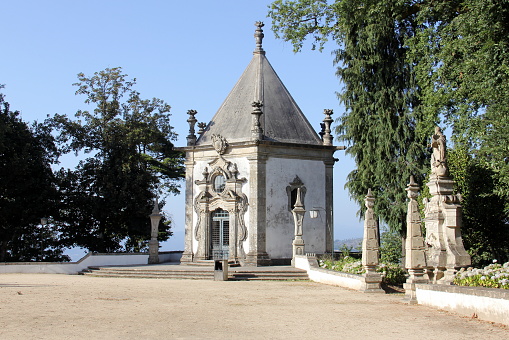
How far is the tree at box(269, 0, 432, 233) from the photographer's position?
2684 cm

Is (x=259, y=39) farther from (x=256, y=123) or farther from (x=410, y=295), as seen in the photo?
(x=410, y=295)

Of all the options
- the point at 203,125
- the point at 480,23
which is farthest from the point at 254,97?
the point at 480,23

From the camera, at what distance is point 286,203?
31.9 m

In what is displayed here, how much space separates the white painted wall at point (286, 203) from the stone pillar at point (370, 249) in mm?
13032

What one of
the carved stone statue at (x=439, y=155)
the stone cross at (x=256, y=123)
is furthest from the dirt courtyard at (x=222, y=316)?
the stone cross at (x=256, y=123)

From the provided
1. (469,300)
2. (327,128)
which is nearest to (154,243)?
(327,128)

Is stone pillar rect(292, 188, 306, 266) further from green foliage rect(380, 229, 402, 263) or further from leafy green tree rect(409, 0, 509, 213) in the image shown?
leafy green tree rect(409, 0, 509, 213)

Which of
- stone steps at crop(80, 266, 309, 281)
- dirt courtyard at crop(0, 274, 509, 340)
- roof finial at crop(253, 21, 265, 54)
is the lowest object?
dirt courtyard at crop(0, 274, 509, 340)

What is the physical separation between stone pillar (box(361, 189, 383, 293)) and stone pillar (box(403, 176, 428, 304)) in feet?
8.36

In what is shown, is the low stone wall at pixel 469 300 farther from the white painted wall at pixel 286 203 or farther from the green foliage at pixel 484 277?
the white painted wall at pixel 286 203

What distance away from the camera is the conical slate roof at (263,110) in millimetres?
32594

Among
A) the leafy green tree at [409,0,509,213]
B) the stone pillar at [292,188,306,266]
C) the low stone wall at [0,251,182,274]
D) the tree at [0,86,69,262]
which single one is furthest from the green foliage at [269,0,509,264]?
the tree at [0,86,69,262]

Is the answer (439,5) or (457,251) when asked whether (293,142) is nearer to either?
(439,5)

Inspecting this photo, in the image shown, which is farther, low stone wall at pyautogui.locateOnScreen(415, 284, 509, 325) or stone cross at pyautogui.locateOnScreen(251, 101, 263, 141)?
stone cross at pyautogui.locateOnScreen(251, 101, 263, 141)
